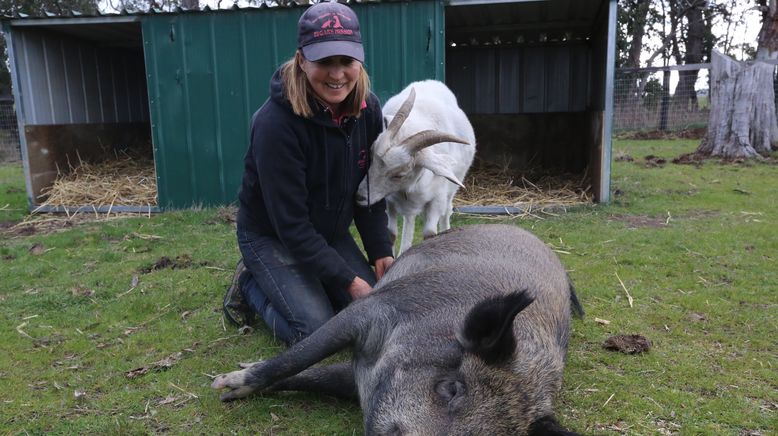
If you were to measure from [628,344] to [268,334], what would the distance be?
86.5 inches

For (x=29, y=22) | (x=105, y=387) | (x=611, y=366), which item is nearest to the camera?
(x=105, y=387)

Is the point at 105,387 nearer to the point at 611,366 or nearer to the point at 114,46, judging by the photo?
the point at 611,366

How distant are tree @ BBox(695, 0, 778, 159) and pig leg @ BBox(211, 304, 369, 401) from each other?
1141 centimetres

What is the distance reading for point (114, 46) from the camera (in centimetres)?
1029

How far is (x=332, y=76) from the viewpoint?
10.5 ft

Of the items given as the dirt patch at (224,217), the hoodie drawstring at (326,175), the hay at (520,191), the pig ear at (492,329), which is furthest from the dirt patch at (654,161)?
the pig ear at (492,329)

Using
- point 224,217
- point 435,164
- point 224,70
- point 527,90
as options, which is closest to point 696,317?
point 435,164

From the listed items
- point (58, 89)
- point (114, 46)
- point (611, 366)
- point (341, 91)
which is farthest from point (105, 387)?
point (114, 46)

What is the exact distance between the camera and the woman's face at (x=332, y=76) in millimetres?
3176

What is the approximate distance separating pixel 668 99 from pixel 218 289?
1588 cm

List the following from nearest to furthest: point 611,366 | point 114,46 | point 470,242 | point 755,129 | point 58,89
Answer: point 611,366
point 470,242
point 58,89
point 114,46
point 755,129

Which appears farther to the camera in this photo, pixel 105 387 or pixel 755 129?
pixel 755 129

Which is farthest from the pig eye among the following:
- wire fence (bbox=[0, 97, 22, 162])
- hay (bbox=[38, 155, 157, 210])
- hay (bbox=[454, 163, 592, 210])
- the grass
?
wire fence (bbox=[0, 97, 22, 162])

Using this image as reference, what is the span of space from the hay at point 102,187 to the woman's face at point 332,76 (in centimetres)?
557
